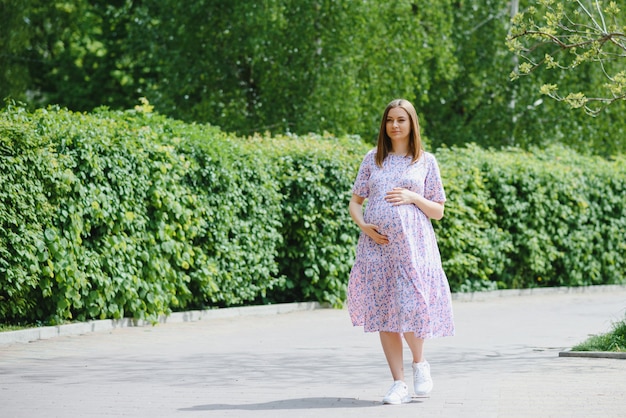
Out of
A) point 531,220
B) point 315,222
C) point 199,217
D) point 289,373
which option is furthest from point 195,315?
point 531,220

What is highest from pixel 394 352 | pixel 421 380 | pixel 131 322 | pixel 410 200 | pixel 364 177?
pixel 364 177

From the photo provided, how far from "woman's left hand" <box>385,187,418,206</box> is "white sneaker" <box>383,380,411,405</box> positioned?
47.3 inches

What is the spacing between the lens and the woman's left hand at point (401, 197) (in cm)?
814

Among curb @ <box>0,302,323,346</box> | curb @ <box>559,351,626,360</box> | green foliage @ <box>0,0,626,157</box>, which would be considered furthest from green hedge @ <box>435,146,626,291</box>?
curb @ <box>559,351,626,360</box>

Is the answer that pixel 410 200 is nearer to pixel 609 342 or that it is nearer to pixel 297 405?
pixel 297 405

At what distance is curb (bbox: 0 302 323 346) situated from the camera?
12070 millimetres

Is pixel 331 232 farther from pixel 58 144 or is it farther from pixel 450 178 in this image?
pixel 58 144

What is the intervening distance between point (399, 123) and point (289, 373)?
2713mm

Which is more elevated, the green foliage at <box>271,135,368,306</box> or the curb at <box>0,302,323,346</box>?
the green foliage at <box>271,135,368,306</box>

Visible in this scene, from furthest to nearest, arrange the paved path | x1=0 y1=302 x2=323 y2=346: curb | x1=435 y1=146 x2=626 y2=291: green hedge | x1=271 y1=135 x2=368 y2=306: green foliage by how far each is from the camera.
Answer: x1=435 y1=146 x2=626 y2=291: green hedge
x1=271 y1=135 x2=368 y2=306: green foliage
x1=0 y1=302 x2=323 y2=346: curb
the paved path

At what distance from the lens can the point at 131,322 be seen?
14.0 m

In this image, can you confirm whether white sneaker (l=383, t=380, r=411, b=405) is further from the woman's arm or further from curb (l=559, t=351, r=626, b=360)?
curb (l=559, t=351, r=626, b=360)

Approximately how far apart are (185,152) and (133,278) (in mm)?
2131

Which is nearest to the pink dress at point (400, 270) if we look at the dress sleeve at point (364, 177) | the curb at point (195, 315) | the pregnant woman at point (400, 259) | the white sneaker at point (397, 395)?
the pregnant woman at point (400, 259)
